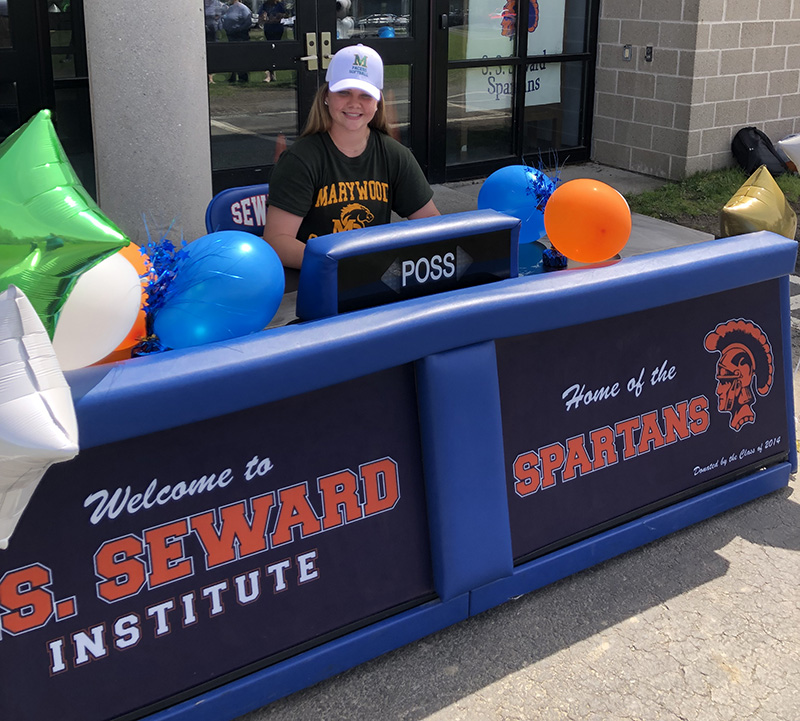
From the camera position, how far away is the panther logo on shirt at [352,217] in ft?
10.9

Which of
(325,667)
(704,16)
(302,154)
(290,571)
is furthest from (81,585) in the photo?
(704,16)

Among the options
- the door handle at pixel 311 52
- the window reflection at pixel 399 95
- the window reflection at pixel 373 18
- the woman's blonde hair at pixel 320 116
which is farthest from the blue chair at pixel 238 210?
the window reflection at pixel 399 95

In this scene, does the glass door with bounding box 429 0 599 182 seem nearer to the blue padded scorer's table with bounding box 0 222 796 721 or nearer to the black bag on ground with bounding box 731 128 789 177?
the black bag on ground with bounding box 731 128 789 177

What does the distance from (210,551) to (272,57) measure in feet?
17.3

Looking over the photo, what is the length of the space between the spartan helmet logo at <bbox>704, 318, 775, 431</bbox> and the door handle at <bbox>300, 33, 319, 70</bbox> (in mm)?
4653

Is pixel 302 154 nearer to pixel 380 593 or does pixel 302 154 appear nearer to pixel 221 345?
pixel 221 345

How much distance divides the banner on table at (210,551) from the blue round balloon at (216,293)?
240mm

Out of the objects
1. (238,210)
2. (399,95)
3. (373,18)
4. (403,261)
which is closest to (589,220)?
(403,261)

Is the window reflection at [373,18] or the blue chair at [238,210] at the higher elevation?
the window reflection at [373,18]

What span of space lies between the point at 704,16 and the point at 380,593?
22.8 ft

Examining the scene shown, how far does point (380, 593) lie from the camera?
7.79ft

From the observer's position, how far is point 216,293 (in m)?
2.13

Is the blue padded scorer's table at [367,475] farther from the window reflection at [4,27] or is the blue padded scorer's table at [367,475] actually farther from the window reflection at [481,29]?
the window reflection at [481,29]

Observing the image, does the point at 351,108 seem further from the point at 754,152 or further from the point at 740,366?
the point at 754,152
